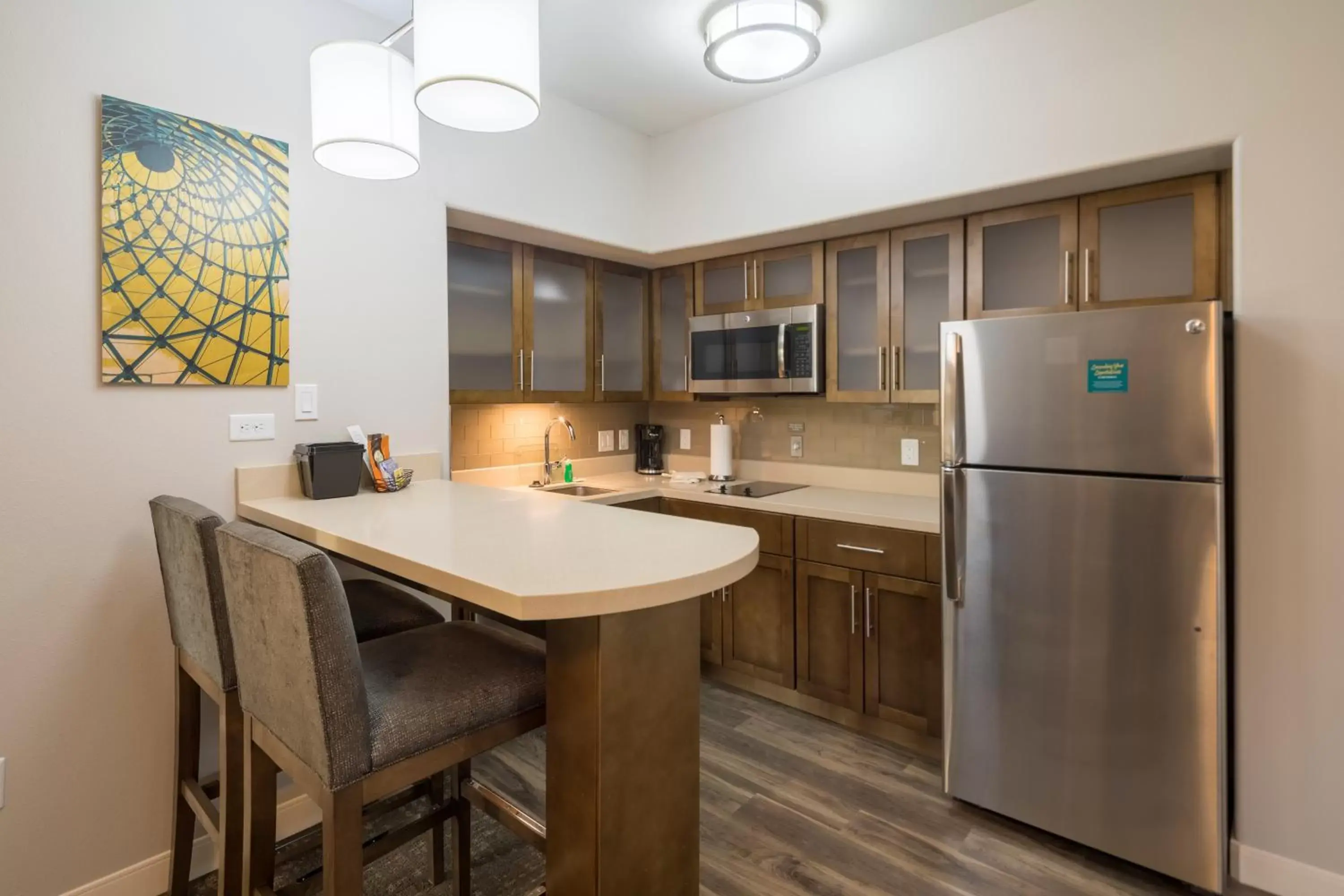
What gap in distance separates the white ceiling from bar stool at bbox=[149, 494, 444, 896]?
5.81ft

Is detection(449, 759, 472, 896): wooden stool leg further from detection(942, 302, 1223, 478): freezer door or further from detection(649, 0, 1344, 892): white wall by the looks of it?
detection(649, 0, 1344, 892): white wall

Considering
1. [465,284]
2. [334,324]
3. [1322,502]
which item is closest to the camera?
[1322,502]

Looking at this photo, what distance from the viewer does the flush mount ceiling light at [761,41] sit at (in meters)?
2.08

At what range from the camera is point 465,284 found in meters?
2.81

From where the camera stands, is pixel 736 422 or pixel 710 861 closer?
pixel 710 861

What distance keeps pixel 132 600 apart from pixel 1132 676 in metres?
2.70

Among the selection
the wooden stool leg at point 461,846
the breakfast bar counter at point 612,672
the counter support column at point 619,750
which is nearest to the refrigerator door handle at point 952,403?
the breakfast bar counter at point 612,672

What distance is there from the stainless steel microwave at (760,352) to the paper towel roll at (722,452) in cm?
25

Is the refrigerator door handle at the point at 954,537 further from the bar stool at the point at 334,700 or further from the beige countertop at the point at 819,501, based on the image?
the bar stool at the point at 334,700

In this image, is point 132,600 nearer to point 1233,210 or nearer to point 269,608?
point 269,608

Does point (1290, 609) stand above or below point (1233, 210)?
below

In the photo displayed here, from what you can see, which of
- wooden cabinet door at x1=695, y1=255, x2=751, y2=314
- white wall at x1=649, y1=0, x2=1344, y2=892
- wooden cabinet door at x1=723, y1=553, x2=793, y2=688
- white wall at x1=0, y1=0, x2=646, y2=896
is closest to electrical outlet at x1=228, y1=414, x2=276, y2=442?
white wall at x1=0, y1=0, x2=646, y2=896

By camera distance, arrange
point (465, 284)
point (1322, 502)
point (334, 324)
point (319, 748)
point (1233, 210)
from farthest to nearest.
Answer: point (465, 284), point (334, 324), point (1233, 210), point (1322, 502), point (319, 748)

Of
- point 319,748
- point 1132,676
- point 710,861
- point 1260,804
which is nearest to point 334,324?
point 319,748
